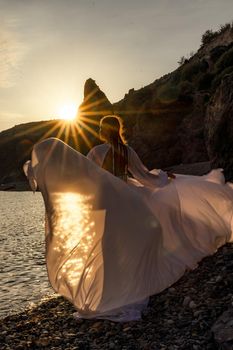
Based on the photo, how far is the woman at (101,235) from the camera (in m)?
6.31

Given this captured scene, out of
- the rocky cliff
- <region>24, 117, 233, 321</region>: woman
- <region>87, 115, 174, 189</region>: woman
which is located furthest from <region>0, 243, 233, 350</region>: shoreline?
the rocky cliff

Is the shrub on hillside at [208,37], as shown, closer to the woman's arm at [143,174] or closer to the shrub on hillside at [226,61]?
the shrub on hillside at [226,61]

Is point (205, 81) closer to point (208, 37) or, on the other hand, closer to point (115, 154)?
point (208, 37)

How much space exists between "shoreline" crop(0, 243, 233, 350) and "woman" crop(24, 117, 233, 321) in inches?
7.7

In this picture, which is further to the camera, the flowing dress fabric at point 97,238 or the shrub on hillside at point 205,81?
the shrub on hillside at point 205,81

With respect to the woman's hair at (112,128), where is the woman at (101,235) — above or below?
below

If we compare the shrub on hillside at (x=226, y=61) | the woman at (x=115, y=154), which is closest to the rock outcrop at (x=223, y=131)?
the woman at (x=115, y=154)

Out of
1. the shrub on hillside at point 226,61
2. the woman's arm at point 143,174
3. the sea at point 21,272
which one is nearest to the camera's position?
the woman's arm at point 143,174

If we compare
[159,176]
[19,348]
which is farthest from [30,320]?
[159,176]

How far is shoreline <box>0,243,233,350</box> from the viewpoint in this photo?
5293 mm

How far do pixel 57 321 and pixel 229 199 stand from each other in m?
4.01

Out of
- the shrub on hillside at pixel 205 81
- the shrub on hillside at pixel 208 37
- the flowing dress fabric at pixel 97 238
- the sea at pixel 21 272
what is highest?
the shrub on hillside at pixel 208 37

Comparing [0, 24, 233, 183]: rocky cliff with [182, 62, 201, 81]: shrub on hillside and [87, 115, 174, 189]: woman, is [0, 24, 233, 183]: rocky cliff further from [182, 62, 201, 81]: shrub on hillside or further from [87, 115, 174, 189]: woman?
[87, 115, 174, 189]: woman

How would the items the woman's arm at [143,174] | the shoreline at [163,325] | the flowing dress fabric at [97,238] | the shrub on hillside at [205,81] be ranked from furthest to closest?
the shrub on hillside at [205,81], the woman's arm at [143,174], the flowing dress fabric at [97,238], the shoreline at [163,325]
